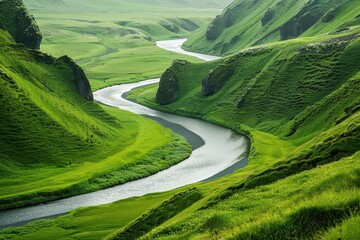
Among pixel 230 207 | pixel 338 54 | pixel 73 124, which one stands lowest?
pixel 230 207

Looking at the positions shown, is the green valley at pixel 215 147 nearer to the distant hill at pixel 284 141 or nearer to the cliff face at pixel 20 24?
the distant hill at pixel 284 141

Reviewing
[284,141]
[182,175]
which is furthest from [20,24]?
[284,141]

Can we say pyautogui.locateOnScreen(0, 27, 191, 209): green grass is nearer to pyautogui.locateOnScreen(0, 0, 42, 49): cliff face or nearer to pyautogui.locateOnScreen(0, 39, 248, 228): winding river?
pyautogui.locateOnScreen(0, 39, 248, 228): winding river

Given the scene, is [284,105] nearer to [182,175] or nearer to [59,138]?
[182,175]

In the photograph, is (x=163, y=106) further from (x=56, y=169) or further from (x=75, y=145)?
(x=56, y=169)

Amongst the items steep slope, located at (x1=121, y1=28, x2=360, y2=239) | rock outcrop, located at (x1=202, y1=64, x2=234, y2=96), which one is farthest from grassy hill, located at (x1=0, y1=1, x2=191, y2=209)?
rock outcrop, located at (x1=202, y1=64, x2=234, y2=96)

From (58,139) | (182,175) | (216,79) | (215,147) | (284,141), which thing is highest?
(216,79)

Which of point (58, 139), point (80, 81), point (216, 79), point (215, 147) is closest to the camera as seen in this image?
point (58, 139)

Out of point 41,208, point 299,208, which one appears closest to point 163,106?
point 41,208
